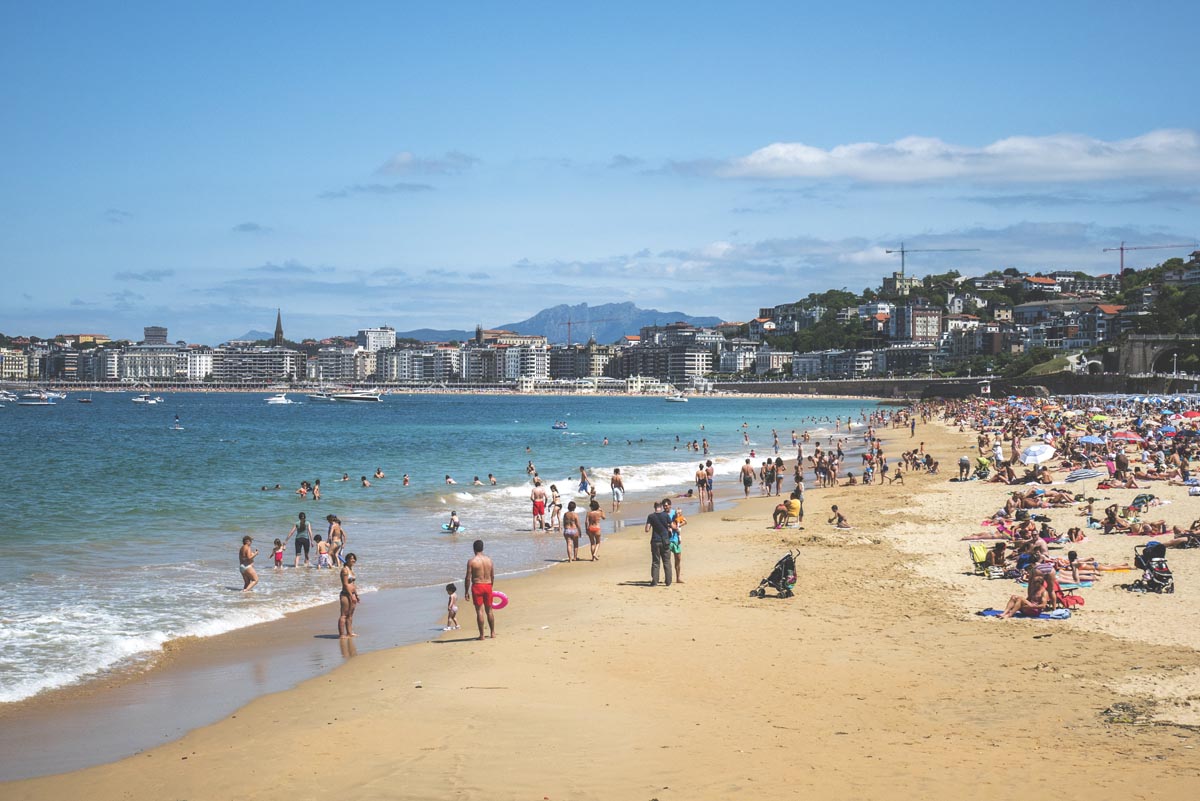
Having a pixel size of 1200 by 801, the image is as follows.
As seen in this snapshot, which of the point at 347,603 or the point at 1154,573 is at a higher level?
the point at 1154,573

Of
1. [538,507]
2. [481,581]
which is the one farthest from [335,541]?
Result: [481,581]

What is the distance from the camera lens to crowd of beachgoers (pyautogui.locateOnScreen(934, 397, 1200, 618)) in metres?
13.2

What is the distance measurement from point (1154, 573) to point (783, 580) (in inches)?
191

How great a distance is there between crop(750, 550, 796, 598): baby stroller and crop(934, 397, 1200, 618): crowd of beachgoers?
2.65 meters

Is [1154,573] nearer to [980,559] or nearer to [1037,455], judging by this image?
[980,559]

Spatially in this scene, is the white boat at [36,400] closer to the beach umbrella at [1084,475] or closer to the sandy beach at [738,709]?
the beach umbrella at [1084,475]

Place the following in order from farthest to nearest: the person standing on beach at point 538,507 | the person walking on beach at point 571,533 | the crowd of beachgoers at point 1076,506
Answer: the person standing on beach at point 538,507 → the person walking on beach at point 571,533 → the crowd of beachgoers at point 1076,506

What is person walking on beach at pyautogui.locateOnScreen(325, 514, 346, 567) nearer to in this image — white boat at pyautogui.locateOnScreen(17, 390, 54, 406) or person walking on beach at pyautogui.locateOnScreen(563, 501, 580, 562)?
person walking on beach at pyautogui.locateOnScreen(563, 501, 580, 562)

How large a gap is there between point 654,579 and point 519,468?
24616mm

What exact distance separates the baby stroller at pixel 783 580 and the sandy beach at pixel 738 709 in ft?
0.74

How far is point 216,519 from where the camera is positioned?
78.3ft

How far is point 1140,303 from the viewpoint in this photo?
5837 inches

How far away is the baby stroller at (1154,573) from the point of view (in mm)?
12984

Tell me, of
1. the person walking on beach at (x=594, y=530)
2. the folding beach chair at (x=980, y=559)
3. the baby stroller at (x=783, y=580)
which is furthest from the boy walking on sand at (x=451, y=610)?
the folding beach chair at (x=980, y=559)
